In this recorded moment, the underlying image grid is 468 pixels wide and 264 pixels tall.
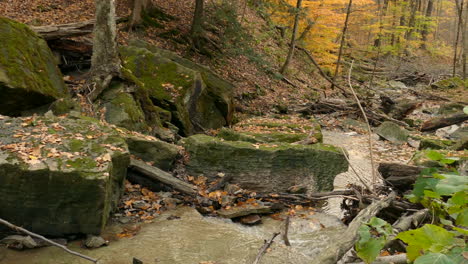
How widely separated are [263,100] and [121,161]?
10.6 metres

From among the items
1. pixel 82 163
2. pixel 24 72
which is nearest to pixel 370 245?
pixel 82 163

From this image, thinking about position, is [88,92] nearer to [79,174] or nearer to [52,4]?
[79,174]

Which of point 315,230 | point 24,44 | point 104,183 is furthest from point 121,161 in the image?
point 24,44

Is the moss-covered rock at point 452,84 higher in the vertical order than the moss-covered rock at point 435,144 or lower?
higher

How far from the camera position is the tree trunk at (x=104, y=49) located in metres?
7.86

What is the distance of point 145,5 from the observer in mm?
15047

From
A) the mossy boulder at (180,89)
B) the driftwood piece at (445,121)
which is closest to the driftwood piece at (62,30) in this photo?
the mossy boulder at (180,89)

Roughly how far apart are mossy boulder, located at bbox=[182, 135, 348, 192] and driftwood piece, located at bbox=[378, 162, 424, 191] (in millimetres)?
1517

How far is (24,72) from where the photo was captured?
→ 6.55 metres

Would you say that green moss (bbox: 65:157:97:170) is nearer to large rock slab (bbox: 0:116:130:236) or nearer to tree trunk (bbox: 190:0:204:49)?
large rock slab (bbox: 0:116:130:236)

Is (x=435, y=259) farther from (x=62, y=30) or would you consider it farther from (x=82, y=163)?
(x=62, y=30)

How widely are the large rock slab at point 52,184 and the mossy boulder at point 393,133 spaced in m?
9.41

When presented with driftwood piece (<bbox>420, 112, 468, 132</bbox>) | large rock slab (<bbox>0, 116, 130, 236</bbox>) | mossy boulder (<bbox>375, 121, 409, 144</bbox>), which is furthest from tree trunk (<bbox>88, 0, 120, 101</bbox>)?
driftwood piece (<bbox>420, 112, 468, 132</bbox>)

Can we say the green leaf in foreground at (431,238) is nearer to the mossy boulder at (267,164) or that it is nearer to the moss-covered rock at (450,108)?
the mossy boulder at (267,164)
